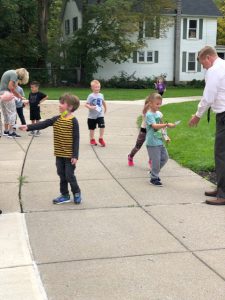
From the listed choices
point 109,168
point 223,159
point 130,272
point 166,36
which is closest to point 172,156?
point 109,168

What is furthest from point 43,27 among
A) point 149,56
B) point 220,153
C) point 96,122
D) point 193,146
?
point 220,153

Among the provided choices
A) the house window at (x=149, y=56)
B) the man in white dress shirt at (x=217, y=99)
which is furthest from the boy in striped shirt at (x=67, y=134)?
the house window at (x=149, y=56)

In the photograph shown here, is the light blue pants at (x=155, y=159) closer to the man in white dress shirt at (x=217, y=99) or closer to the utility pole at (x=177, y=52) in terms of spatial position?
the man in white dress shirt at (x=217, y=99)

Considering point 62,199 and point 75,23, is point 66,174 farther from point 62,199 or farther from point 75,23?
point 75,23

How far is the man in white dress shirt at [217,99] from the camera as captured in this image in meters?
6.29

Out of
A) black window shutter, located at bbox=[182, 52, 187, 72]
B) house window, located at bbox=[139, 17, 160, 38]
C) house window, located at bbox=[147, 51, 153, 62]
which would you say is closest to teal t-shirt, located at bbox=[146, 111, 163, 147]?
house window, located at bbox=[139, 17, 160, 38]

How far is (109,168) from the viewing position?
337 inches

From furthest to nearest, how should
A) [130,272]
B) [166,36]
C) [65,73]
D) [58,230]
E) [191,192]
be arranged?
[166,36]
[65,73]
[191,192]
[58,230]
[130,272]

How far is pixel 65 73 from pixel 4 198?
113 feet

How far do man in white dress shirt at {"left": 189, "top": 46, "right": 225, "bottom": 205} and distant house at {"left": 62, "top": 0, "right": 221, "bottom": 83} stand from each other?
36.7 m

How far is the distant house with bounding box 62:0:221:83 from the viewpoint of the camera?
1702 inches

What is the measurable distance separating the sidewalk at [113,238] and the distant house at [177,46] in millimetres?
35861

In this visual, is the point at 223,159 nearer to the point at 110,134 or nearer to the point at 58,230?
the point at 58,230

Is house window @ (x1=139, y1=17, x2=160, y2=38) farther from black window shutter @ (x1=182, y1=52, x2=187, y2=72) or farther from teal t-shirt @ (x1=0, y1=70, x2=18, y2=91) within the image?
teal t-shirt @ (x1=0, y1=70, x2=18, y2=91)
